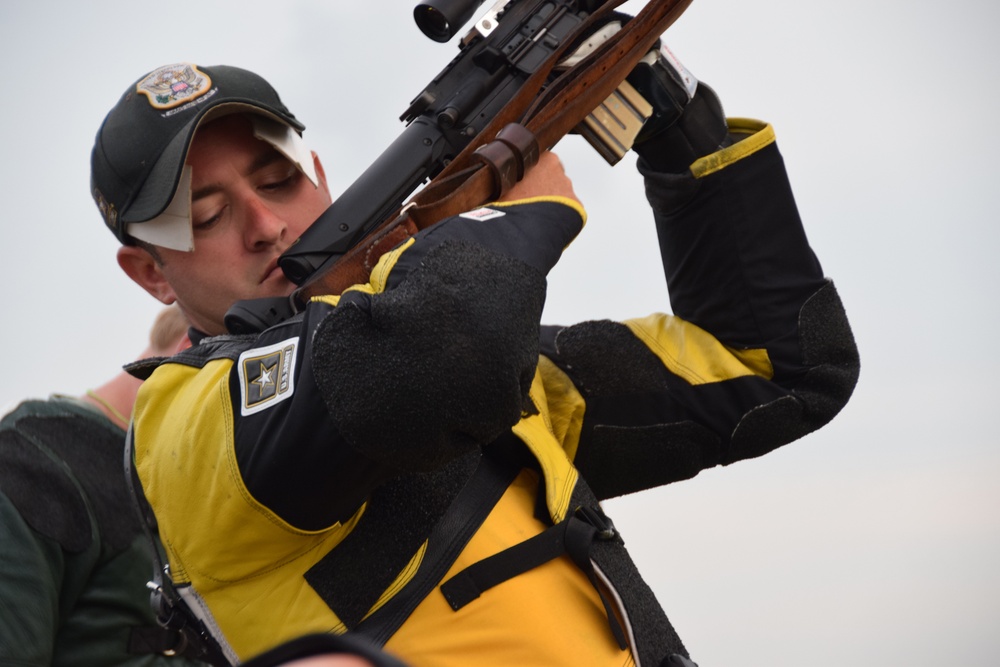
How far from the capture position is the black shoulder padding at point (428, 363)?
3.39 feet

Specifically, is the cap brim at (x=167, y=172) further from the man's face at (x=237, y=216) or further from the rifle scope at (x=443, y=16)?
the rifle scope at (x=443, y=16)

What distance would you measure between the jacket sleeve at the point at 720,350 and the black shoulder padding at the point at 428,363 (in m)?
0.51

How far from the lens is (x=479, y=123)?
58.2 inches

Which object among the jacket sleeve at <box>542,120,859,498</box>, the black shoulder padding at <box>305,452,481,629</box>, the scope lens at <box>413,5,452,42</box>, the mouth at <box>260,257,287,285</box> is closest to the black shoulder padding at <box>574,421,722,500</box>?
the jacket sleeve at <box>542,120,859,498</box>

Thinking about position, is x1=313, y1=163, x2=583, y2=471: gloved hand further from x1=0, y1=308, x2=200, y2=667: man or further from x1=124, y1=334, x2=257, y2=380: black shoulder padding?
x1=0, y1=308, x2=200, y2=667: man

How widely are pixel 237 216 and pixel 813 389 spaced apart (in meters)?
0.81

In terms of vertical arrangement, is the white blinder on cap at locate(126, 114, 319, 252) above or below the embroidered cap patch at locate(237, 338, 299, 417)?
above

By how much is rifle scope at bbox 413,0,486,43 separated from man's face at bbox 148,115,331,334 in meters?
0.27

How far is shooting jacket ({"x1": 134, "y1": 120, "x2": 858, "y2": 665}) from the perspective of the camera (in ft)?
3.45

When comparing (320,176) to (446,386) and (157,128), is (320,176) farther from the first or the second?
(446,386)

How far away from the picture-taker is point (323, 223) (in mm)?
1384

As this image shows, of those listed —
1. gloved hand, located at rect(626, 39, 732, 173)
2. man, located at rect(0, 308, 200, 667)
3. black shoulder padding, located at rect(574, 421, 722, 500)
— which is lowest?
man, located at rect(0, 308, 200, 667)

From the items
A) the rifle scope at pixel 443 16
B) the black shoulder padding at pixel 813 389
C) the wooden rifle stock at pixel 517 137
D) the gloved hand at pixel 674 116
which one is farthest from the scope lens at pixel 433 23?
the black shoulder padding at pixel 813 389

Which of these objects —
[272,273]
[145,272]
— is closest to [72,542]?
[145,272]
